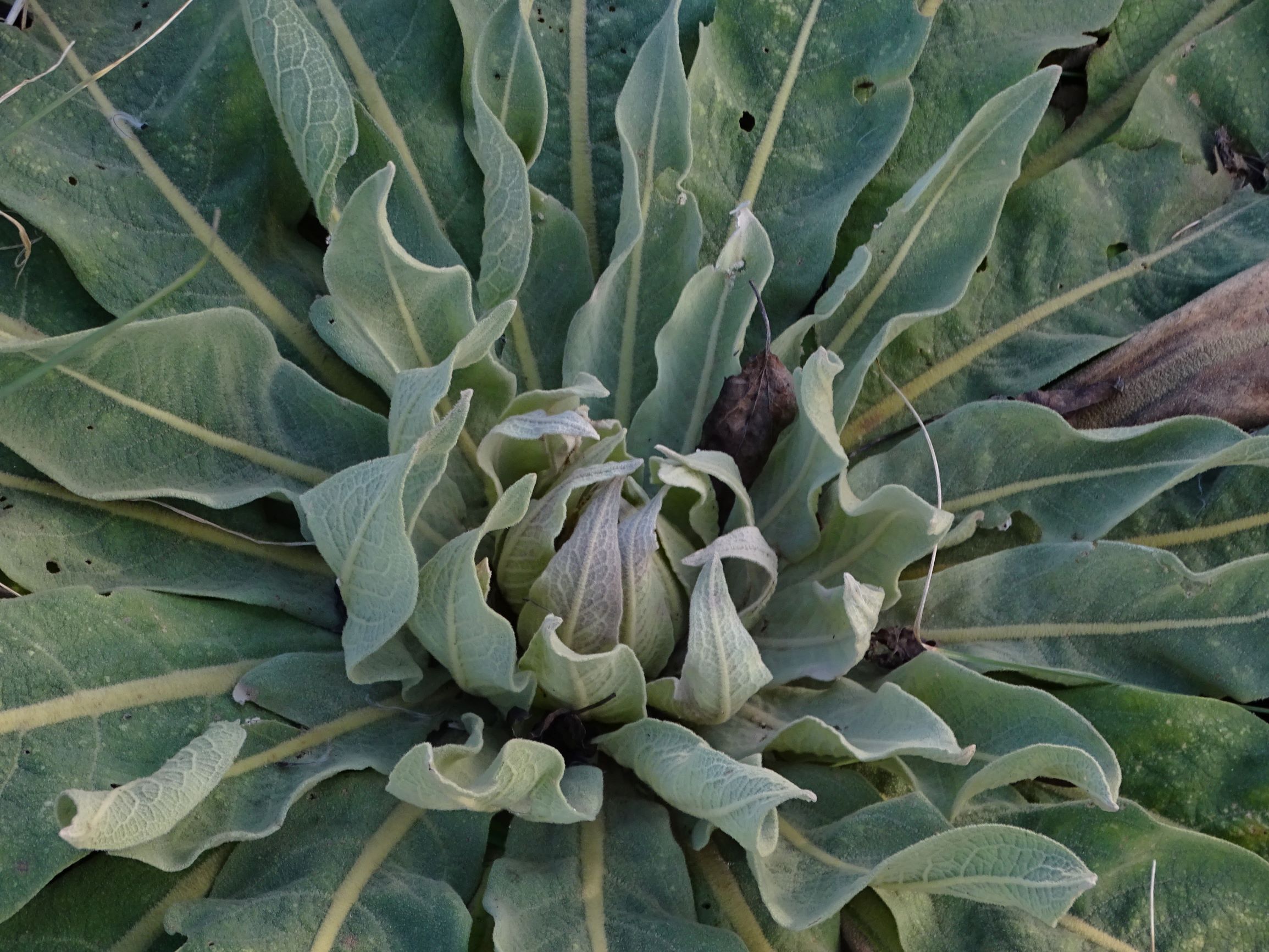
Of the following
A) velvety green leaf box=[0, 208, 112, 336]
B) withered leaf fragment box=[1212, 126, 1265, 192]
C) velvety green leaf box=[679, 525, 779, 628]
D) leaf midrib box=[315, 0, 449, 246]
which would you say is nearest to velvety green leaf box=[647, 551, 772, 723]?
velvety green leaf box=[679, 525, 779, 628]

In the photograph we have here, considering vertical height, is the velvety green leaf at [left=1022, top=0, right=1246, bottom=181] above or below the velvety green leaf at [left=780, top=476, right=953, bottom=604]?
above

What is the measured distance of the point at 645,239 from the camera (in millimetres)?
1482

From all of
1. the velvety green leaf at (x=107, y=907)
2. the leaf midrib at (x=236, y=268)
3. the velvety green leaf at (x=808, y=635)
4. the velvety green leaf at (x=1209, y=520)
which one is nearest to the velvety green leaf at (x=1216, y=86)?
the velvety green leaf at (x=1209, y=520)

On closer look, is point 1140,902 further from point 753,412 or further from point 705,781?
point 753,412

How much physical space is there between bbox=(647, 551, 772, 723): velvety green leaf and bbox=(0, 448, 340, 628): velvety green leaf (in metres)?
0.46

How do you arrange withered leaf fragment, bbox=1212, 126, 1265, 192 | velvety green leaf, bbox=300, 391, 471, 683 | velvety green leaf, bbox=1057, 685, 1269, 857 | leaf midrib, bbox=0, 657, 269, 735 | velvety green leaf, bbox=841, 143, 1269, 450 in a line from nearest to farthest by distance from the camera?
velvety green leaf, bbox=300, 391, 471, 683
leaf midrib, bbox=0, 657, 269, 735
velvety green leaf, bbox=1057, 685, 1269, 857
velvety green leaf, bbox=841, 143, 1269, 450
withered leaf fragment, bbox=1212, 126, 1265, 192

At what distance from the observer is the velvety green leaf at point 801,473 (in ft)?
4.05

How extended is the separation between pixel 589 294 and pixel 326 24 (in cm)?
53

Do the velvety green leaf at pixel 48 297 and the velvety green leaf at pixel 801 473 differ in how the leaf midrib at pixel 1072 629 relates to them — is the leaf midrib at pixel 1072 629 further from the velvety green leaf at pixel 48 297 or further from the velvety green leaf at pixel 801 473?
the velvety green leaf at pixel 48 297

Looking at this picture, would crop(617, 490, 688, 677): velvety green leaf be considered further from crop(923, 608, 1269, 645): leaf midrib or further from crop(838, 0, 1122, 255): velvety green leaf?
crop(838, 0, 1122, 255): velvety green leaf

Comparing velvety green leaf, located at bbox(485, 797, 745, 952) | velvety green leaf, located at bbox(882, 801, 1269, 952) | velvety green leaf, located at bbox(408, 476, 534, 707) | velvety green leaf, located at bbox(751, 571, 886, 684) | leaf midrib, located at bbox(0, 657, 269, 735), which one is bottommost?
velvety green leaf, located at bbox(882, 801, 1269, 952)

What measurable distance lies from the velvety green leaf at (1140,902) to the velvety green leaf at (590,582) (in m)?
0.48

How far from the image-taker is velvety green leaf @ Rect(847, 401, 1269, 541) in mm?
1384

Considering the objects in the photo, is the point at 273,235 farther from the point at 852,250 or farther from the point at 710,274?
the point at 852,250
